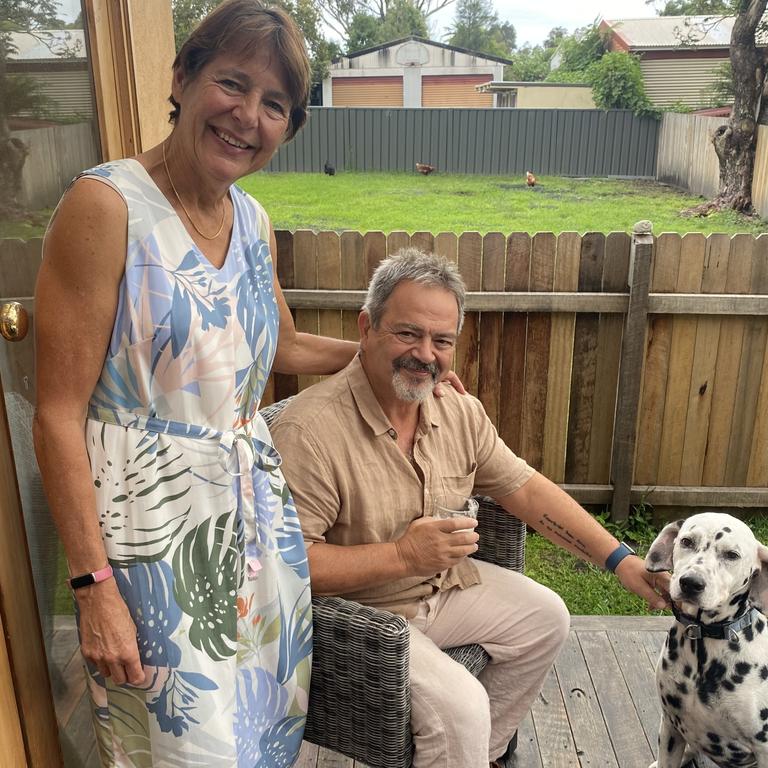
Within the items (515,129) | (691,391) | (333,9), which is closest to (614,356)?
(691,391)

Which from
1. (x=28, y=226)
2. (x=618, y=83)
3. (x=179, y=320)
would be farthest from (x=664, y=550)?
(x=618, y=83)

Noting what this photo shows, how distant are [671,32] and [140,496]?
31.0 m

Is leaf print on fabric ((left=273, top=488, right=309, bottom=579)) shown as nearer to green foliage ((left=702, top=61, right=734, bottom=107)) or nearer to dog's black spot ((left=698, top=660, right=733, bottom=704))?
dog's black spot ((left=698, top=660, right=733, bottom=704))

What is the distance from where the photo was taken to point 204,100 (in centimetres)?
143

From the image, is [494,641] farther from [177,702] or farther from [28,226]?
[28,226]

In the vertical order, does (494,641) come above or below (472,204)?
above

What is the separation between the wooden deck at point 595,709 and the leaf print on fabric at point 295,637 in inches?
24.9

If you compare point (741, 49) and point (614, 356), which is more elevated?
point (741, 49)

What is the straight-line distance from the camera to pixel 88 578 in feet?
4.49

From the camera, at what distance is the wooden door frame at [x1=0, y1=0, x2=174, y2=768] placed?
1.50 metres

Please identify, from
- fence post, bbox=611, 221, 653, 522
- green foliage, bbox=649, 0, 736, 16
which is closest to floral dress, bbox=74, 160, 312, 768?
fence post, bbox=611, 221, 653, 522

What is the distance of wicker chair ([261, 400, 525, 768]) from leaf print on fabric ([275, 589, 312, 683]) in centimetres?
5

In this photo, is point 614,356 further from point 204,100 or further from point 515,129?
point 515,129

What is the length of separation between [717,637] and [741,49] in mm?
17436
